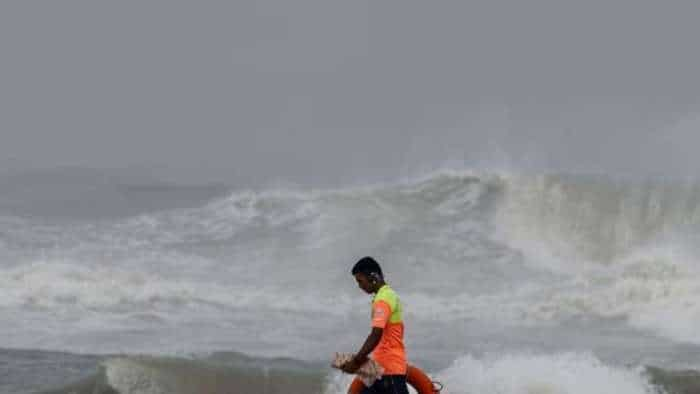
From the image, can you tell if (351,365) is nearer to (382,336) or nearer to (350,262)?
(382,336)

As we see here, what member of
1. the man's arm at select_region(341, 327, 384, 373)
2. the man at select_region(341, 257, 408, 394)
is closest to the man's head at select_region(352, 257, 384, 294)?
the man at select_region(341, 257, 408, 394)

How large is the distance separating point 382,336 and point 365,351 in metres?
0.18

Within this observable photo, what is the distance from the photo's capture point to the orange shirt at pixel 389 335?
7.95 m

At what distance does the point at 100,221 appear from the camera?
27719mm

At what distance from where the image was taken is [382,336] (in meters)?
8.04

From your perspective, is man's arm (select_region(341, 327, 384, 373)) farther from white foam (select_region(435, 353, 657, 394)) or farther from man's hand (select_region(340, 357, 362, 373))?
white foam (select_region(435, 353, 657, 394))

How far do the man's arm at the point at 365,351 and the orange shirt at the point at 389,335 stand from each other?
8cm

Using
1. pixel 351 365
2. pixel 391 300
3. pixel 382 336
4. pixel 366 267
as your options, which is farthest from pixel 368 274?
pixel 351 365

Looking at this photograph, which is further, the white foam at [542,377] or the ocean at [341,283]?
the ocean at [341,283]

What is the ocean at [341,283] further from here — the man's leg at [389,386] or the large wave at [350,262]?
the man's leg at [389,386]

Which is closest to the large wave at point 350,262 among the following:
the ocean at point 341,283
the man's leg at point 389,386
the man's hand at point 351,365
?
the ocean at point 341,283

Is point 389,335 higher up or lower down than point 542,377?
lower down

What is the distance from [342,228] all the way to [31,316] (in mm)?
9124

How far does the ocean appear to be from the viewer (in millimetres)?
13555
